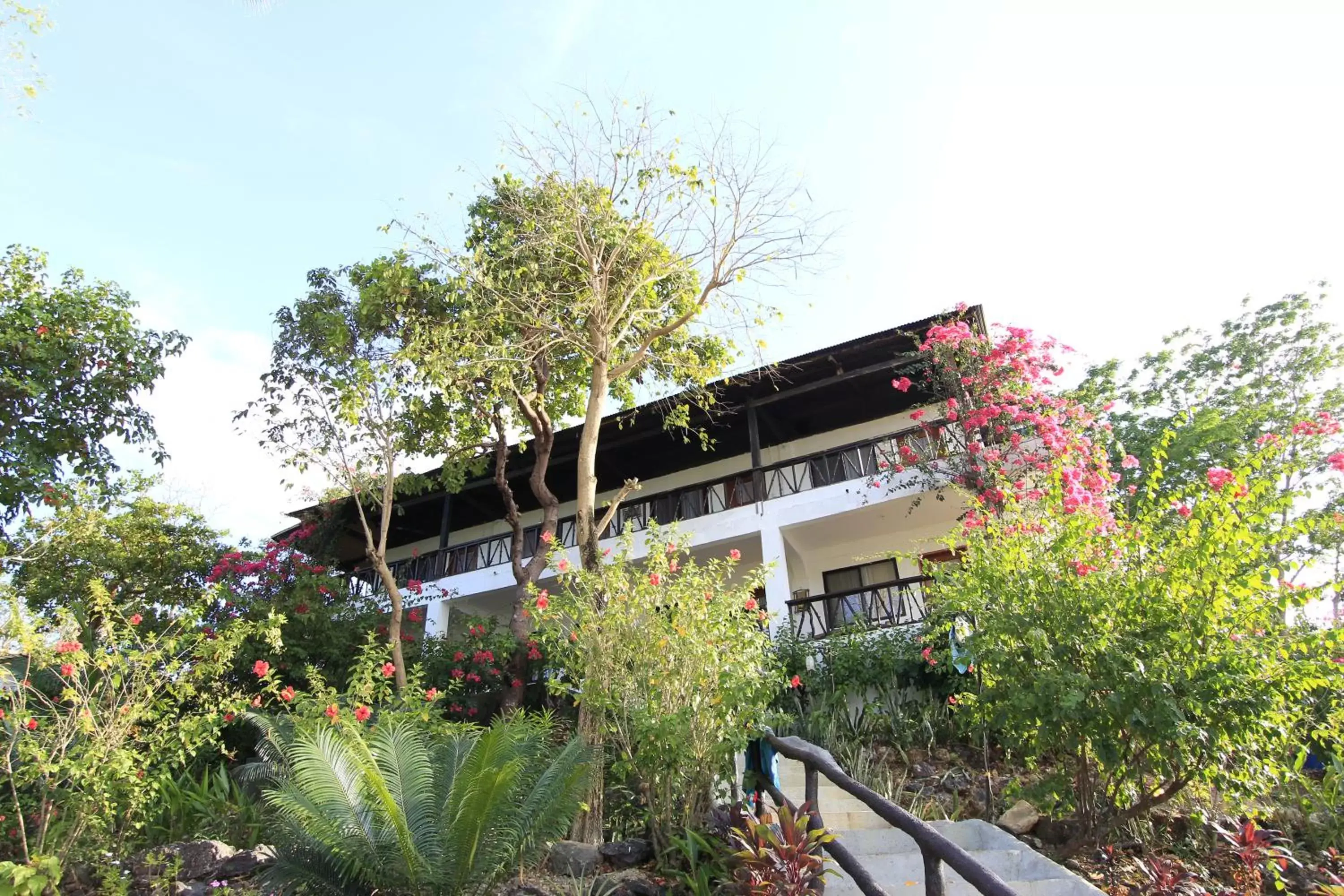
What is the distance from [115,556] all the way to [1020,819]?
13115mm

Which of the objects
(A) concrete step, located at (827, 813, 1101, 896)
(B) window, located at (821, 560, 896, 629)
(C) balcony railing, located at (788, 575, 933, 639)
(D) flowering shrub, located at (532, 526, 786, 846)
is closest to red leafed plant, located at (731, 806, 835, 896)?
(A) concrete step, located at (827, 813, 1101, 896)

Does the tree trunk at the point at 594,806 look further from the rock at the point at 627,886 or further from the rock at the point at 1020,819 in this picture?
the rock at the point at 1020,819

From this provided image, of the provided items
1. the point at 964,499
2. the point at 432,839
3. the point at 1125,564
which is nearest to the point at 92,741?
the point at 432,839

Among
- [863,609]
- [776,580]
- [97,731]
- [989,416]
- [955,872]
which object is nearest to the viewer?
[955,872]

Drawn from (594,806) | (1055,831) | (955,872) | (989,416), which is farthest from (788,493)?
(955,872)

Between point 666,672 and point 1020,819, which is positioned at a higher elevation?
point 666,672

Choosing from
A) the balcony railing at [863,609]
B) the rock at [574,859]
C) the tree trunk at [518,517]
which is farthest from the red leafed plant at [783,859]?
the balcony railing at [863,609]

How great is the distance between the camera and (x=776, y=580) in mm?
11328

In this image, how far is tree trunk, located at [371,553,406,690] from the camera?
7812 millimetres

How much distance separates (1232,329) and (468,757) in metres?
16.8

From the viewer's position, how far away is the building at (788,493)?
11414 mm

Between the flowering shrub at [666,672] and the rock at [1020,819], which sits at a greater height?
the flowering shrub at [666,672]

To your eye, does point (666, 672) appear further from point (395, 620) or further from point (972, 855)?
point (395, 620)

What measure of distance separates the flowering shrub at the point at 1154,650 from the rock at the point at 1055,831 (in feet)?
1.68
